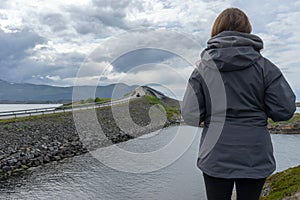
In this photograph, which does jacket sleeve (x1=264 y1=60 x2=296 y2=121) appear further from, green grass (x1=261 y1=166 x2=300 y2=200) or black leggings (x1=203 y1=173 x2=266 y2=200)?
green grass (x1=261 y1=166 x2=300 y2=200)

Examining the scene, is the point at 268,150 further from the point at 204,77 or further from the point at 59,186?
the point at 59,186

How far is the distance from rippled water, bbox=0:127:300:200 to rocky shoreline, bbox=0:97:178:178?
1.18 metres

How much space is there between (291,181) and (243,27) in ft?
27.3

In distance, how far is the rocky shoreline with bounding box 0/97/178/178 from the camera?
1789 centimetres

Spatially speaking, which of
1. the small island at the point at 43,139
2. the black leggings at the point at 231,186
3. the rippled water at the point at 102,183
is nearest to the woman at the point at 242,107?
the black leggings at the point at 231,186

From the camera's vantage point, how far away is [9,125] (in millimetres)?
22578

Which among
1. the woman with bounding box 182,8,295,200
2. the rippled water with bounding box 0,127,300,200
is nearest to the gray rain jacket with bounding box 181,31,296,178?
→ the woman with bounding box 182,8,295,200

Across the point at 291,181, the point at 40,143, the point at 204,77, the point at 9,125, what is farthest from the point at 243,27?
the point at 9,125

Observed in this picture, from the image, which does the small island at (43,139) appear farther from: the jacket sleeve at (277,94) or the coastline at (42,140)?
the jacket sleeve at (277,94)

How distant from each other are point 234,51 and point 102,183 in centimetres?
1378

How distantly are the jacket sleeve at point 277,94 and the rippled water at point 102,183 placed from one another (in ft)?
32.8

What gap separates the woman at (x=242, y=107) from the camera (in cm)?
230

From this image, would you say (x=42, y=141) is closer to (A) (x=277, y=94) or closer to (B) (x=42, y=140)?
(B) (x=42, y=140)

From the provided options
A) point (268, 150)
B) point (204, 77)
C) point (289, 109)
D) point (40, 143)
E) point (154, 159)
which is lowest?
point (154, 159)
